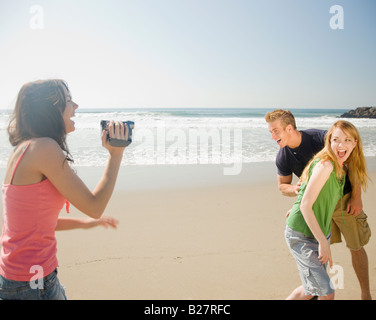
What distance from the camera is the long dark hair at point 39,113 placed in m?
1.43

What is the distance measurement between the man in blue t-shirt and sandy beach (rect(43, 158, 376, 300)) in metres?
0.53

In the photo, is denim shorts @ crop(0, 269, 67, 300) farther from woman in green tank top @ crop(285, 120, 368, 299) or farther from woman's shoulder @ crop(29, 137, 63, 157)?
woman in green tank top @ crop(285, 120, 368, 299)

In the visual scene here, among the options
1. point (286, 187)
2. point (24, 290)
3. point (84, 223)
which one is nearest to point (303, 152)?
point (286, 187)

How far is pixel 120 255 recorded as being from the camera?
12.1 feet

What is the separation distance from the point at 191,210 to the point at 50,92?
13.1 feet

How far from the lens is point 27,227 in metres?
1.39

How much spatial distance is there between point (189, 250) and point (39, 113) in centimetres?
288

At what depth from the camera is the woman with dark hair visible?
134 cm

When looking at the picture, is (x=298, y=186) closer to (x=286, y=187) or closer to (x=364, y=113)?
(x=286, y=187)

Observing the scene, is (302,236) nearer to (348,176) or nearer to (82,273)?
(348,176)

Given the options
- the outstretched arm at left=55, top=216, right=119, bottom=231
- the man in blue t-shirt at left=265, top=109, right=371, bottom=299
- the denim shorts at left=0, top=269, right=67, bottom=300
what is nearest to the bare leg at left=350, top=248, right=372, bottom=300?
the man in blue t-shirt at left=265, top=109, right=371, bottom=299
